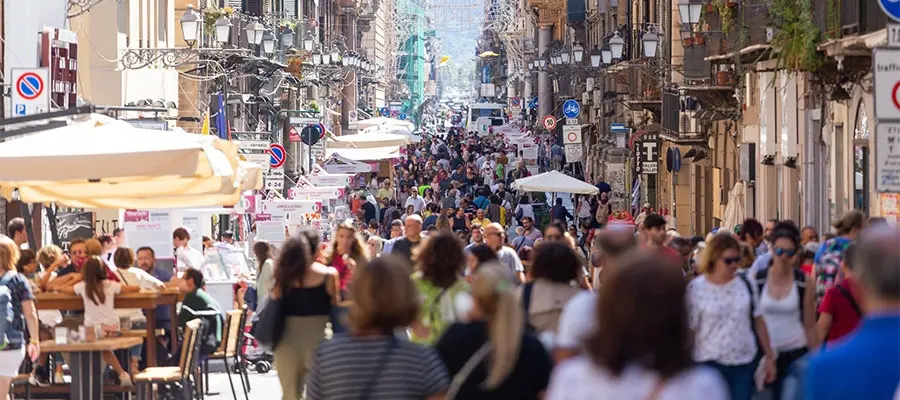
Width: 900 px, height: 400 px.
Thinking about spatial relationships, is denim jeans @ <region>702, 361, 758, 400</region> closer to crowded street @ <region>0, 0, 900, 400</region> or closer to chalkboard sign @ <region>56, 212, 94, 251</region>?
crowded street @ <region>0, 0, 900, 400</region>

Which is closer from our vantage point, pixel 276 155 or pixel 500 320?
pixel 500 320

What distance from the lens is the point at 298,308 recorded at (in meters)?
10.9

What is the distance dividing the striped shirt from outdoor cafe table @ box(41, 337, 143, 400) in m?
5.97

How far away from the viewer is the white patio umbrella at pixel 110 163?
13.5 metres

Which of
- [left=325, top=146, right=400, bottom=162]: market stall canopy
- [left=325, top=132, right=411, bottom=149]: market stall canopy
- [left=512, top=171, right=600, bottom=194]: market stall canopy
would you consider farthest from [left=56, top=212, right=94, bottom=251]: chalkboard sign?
[left=325, top=132, right=411, bottom=149]: market stall canopy

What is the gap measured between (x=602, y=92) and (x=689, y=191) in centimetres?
1784

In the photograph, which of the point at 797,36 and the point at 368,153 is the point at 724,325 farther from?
the point at 368,153

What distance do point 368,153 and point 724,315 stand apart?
36173mm

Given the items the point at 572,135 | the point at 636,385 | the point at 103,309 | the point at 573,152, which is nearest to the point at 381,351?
the point at 636,385

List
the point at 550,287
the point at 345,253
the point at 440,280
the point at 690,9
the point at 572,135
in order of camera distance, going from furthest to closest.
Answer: the point at 572,135
the point at 690,9
the point at 345,253
the point at 440,280
the point at 550,287

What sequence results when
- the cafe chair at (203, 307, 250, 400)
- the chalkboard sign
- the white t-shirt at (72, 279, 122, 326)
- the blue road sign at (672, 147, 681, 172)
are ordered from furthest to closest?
the blue road sign at (672, 147, 681, 172)
the chalkboard sign
the cafe chair at (203, 307, 250, 400)
the white t-shirt at (72, 279, 122, 326)

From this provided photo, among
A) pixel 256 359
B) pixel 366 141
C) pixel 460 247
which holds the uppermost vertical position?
pixel 366 141

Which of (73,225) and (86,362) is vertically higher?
(73,225)

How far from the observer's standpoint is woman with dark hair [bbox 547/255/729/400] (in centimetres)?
491
